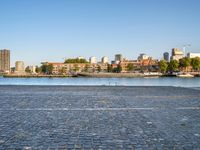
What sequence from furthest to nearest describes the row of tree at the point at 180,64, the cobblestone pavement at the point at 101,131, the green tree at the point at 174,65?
the green tree at the point at 174,65 → the row of tree at the point at 180,64 → the cobblestone pavement at the point at 101,131

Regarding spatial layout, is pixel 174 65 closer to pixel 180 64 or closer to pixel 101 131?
pixel 180 64

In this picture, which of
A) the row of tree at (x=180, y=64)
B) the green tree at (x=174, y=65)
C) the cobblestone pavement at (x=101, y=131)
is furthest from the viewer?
the green tree at (x=174, y=65)

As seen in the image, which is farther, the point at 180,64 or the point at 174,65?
the point at 180,64

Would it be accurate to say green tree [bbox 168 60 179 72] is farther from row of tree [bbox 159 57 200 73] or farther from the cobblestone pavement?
the cobblestone pavement

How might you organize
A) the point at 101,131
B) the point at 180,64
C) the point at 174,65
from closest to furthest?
1. the point at 101,131
2. the point at 174,65
3. the point at 180,64

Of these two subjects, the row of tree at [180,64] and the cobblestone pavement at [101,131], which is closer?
the cobblestone pavement at [101,131]

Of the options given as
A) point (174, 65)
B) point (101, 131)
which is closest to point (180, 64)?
point (174, 65)

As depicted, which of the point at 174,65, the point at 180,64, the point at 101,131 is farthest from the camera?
the point at 180,64

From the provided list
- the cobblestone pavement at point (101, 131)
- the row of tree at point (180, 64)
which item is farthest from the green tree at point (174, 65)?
the cobblestone pavement at point (101, 131)

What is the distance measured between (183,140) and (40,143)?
137 inches

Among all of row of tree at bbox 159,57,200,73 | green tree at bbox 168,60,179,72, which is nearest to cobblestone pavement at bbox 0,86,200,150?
row of tree at bbox 159,57,200,73

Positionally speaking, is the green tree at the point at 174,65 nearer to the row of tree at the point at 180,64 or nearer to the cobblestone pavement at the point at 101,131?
the row of tree at the point at 180,64

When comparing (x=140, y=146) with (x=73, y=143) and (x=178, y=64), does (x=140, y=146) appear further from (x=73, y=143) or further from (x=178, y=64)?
(x=178, y=64)

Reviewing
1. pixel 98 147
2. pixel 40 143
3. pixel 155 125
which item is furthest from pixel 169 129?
pixel 40 143
